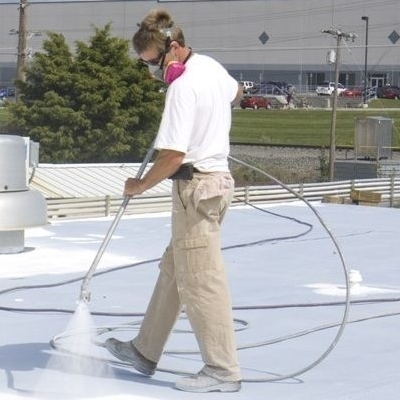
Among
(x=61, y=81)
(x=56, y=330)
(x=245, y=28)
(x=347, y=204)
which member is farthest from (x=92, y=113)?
(x=245, y=28)

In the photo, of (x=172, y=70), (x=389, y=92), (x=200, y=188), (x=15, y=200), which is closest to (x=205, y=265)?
(x=200, y=188)

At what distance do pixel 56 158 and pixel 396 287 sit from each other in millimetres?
22414

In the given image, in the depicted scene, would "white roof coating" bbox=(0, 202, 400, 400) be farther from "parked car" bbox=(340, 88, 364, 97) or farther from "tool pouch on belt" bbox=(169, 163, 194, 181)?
"parked car" bbox=(340, 88, 364, 97)

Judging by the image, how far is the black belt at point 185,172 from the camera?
489 centimetres

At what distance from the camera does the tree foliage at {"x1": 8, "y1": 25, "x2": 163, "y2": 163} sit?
30156 mm

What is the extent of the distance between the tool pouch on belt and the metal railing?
4701mm

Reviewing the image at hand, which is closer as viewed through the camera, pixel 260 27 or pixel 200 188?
pixel 200 188

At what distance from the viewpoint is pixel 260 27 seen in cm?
6259

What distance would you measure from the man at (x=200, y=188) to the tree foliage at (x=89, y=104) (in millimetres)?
24890

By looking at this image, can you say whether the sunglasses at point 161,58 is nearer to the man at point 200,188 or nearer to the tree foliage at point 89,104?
the man at point 200,188

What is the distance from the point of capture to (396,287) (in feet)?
27.1

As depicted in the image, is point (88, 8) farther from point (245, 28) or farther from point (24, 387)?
point (24, 387)

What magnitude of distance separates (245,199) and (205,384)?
28.1 feet

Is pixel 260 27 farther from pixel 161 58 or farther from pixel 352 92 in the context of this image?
pixel 161 58
